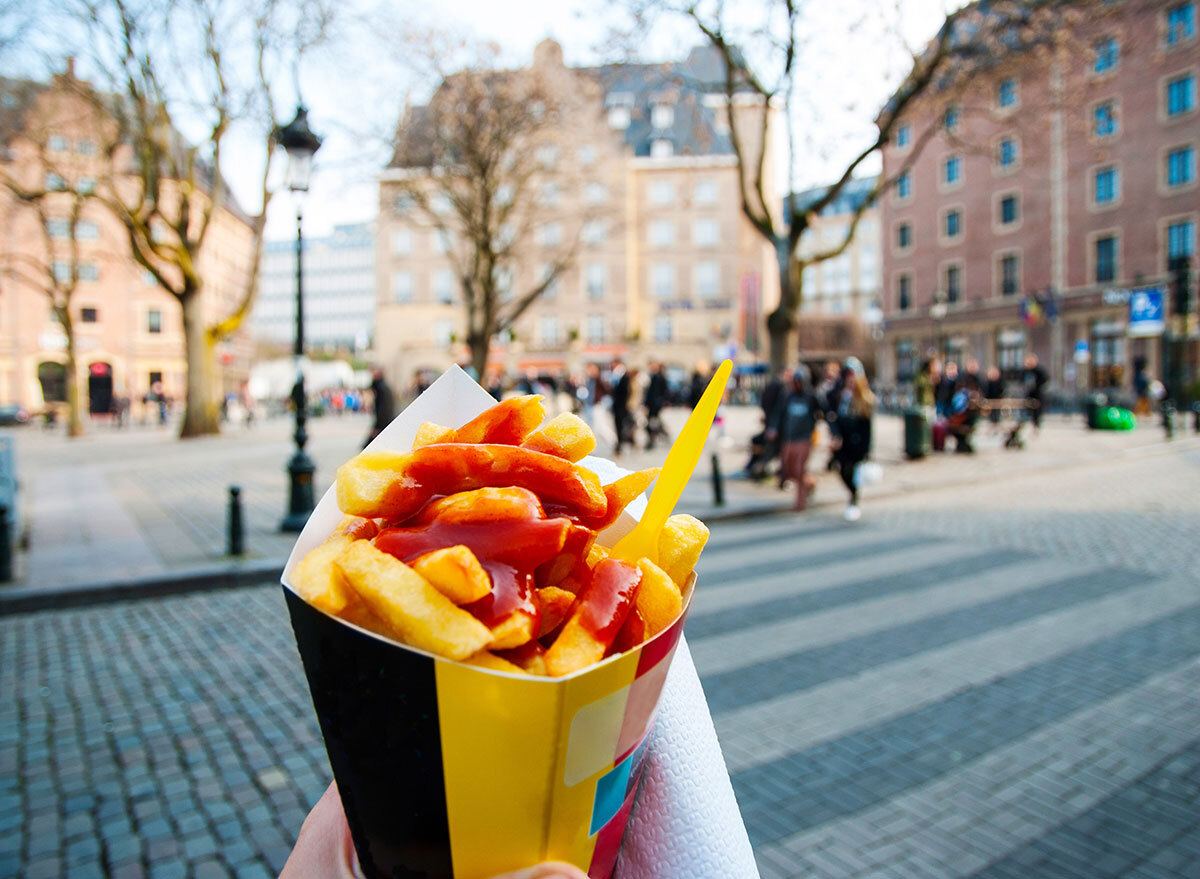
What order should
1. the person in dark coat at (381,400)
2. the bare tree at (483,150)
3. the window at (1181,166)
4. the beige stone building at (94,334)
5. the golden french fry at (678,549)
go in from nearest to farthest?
the golden french fry at (678,549), the person in dark coat at (381,400), the bare tree at (483,150), the window at (1181,166), the beige stone building at (94,334)

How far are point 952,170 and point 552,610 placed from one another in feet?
160

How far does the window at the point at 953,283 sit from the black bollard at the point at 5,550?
4518 centimetres

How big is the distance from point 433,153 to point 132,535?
49.4 ft

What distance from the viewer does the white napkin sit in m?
0.92

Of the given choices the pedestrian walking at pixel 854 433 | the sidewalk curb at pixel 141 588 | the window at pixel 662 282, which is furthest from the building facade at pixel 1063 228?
the sidewalk curb at pixel 141 588

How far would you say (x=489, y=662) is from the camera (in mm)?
717

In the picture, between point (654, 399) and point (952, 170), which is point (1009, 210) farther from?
point (654, 399)

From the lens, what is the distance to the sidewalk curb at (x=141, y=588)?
6.08m

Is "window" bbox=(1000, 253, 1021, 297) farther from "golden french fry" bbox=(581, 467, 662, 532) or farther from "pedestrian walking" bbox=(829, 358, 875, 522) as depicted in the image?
"golden french fry" bbox=(581, 467, 662, 532)

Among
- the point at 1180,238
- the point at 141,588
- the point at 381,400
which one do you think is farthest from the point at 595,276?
the point at 141,588

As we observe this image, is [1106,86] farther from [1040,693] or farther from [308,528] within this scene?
[308,528]

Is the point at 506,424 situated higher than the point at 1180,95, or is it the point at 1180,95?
the point at 1180,95

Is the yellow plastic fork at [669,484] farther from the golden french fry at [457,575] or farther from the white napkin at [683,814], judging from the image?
the golden french fry at [457,575]

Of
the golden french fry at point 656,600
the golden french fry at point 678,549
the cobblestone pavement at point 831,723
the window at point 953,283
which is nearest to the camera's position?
the golden french fry at point 656,600
